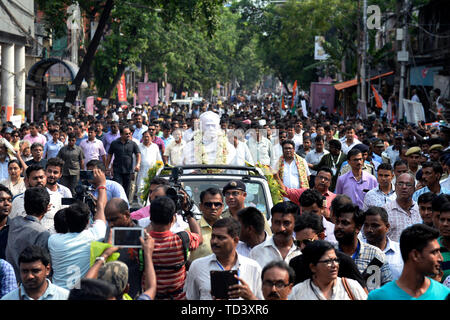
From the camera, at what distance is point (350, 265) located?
207 inches

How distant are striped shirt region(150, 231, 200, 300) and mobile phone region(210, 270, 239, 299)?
2.53 feet

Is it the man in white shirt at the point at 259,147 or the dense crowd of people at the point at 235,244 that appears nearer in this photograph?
the dense crowd of people at the point at 235,244

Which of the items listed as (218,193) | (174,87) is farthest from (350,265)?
(174,87)

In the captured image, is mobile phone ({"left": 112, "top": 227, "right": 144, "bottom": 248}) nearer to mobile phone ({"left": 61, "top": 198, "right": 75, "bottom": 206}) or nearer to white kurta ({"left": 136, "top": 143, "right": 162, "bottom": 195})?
mobile phone ({"left": 61, "top": 198, "right": 75, "bottom": 206})

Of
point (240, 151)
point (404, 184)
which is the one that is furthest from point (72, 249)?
point (240, 151)

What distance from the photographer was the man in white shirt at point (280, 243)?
5.78 m

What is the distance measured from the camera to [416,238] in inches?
181

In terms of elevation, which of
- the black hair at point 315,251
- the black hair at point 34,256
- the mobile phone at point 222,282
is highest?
the black hair at point 315,251

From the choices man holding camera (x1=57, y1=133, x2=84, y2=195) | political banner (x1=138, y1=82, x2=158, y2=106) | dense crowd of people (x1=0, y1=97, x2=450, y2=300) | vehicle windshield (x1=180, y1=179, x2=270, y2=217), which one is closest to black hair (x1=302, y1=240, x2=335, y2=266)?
dense crowd of people (x1=0, y1=97, x2=450, y2=300)

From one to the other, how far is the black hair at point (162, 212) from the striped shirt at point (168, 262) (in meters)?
0.09

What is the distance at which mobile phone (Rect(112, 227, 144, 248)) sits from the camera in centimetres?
488

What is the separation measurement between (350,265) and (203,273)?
1037 mm

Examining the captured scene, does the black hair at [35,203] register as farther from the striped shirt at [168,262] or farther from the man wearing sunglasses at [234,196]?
the man wearing sunglasses at [234,196]

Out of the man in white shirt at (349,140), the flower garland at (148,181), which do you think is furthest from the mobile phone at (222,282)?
the man in white shirt at (349,140)
